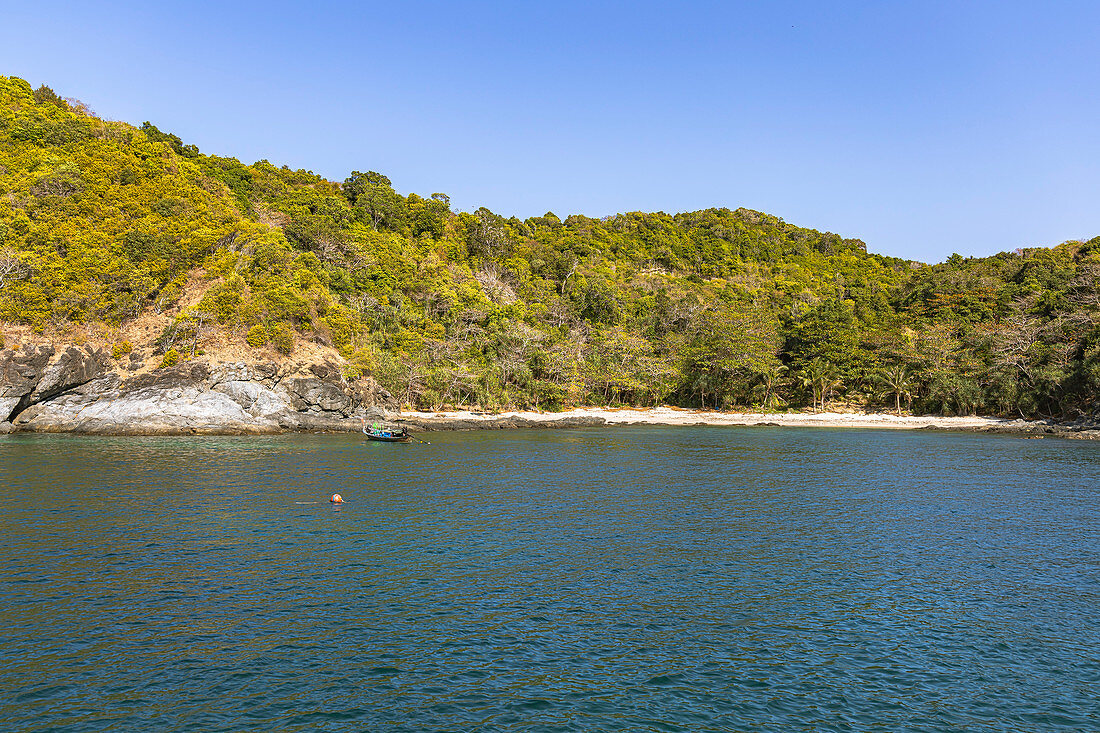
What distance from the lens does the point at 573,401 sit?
86.4m

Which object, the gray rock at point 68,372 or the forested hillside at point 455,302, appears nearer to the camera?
the gray rock at point 68,372

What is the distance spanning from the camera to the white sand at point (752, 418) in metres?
73.0

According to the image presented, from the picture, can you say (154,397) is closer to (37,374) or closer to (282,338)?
(37,374)

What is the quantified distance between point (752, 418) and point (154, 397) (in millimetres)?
66052

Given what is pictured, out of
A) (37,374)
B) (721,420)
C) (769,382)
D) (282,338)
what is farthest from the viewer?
(769,382)

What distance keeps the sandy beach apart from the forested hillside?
3.19 metres

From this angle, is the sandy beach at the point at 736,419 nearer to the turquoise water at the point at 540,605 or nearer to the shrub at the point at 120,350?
the shrub at the point at 120,350

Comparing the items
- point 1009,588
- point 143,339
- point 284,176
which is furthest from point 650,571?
point 284,176

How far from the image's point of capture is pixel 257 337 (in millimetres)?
65312

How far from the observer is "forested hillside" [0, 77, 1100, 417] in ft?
215

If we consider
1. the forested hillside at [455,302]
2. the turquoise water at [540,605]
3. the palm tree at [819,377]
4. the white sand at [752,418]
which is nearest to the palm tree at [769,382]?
the forested hillside at [455,302]

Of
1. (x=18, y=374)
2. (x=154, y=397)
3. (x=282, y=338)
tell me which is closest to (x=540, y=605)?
(x=154, y=397)

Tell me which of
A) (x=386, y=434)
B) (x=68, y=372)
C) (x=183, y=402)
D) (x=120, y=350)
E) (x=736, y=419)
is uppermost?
(x=120, y=350)

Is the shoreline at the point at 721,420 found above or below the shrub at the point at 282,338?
below
